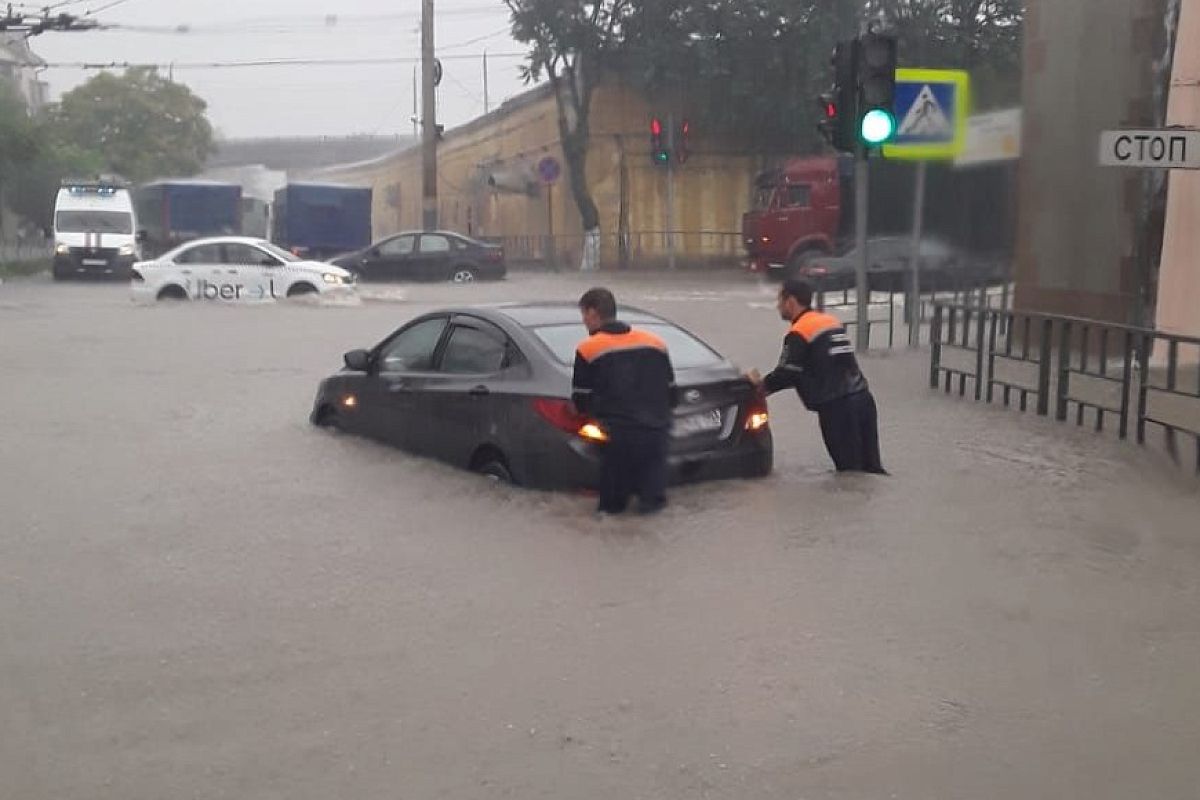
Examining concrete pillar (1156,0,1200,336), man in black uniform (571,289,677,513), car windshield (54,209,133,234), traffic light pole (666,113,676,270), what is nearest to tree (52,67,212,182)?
car windshield (54,209,133,234)

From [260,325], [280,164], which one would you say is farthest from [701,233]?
[280,164]

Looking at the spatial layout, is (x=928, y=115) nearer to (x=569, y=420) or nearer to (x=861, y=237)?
(x=861, y=237)

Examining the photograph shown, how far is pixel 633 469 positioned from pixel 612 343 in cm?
71

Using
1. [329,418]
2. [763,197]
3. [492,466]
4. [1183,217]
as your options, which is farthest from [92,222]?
[492,466]

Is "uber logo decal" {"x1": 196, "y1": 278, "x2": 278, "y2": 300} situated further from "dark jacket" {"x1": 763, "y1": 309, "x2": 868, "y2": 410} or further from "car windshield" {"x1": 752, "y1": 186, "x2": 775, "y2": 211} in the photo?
"dark jacket" {"x1": 763, "y1": 309, "x2": 868, "y2": 410}

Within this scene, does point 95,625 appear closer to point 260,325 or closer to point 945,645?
point 945,645

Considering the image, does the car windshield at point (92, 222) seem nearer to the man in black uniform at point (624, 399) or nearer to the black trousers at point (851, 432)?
the black trousers at point (851, 432)

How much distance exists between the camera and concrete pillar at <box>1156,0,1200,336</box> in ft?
49.4

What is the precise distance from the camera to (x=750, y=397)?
30.5 feet

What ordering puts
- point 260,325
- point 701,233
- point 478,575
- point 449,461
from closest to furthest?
point 478,575 → point 449,461 → point 260,325 → point 701,233

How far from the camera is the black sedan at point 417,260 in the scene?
109ft

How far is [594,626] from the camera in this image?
277 inches

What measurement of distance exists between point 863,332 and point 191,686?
11971 mm

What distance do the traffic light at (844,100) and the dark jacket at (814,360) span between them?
616cm
